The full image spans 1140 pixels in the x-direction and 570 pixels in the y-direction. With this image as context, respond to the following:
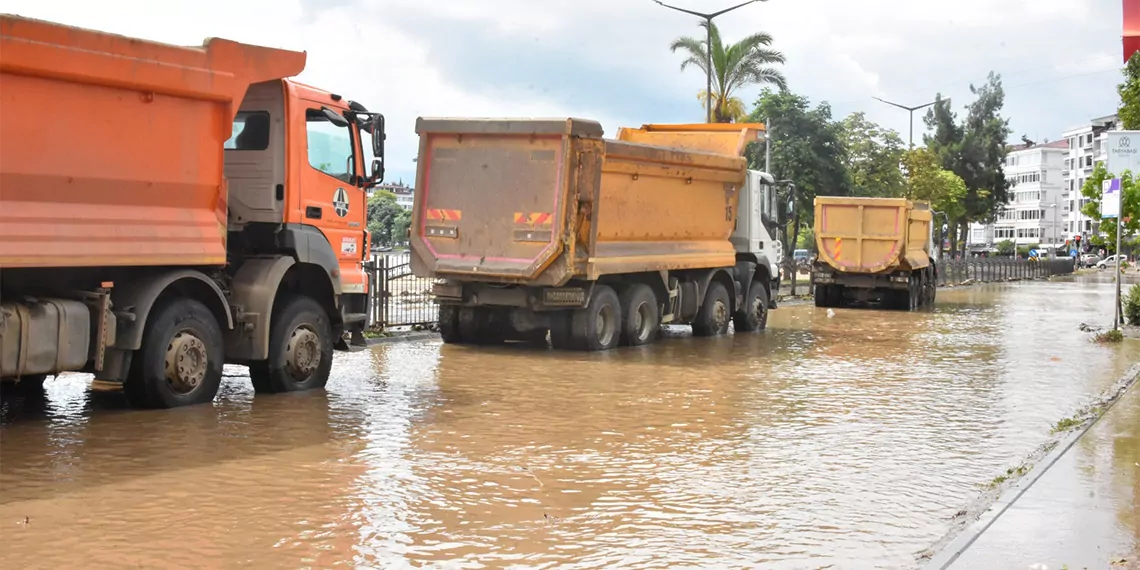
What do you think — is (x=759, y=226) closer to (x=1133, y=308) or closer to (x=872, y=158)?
(x=1133, y=308)

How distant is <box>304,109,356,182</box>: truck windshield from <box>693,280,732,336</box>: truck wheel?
9.07 metres

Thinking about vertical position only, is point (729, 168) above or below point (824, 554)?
above

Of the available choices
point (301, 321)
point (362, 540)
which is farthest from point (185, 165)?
point (362, 540)

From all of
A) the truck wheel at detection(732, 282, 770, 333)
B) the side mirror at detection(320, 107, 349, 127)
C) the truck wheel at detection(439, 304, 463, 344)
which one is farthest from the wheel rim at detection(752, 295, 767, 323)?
the side mirror at detection(320, 107, 349, 127)

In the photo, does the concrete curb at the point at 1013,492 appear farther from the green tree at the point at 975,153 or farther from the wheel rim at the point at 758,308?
the green tree at the point at 975,153

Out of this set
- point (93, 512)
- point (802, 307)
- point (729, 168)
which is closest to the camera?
point (93, 512)

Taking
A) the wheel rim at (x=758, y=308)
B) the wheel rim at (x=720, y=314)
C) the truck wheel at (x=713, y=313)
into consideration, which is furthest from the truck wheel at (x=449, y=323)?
the wheel rim at (x=758, y=308)

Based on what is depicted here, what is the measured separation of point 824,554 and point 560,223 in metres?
10.1

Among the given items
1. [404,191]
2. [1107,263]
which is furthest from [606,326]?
[1107,263]

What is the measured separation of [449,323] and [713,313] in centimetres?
488

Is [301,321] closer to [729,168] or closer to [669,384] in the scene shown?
[669,384]

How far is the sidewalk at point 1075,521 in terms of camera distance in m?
6.28

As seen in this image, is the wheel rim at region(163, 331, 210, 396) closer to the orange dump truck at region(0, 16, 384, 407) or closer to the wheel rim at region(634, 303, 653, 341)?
the orange dump truck at region(0, 16, 384, 407)

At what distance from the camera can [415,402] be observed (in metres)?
12.1
